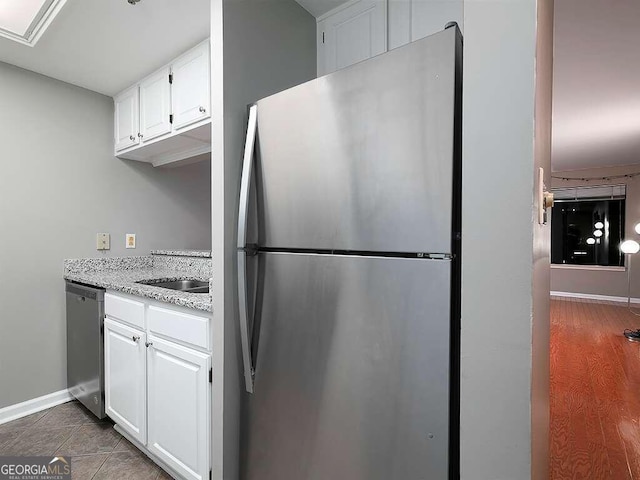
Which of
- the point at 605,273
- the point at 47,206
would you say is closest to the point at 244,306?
the point at 47,206

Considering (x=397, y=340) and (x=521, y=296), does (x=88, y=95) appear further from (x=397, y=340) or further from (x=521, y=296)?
(x=521, y=296)

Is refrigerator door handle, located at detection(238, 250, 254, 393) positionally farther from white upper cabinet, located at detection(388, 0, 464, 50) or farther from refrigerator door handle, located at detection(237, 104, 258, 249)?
white upper cabinet, located at detection(388, 0, 464, 50)

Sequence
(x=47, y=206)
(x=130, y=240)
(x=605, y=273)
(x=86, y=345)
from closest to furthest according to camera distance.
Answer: (x=86, y=345), (x=47, y=206), (x=130, y=240), (x=605, y=273)

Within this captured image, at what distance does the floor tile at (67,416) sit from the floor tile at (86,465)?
422 mm

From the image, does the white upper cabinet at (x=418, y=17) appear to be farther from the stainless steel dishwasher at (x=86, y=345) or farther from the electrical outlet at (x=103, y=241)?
the electrical outlet at (x=103, y=241)

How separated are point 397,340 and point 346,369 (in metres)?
0.21

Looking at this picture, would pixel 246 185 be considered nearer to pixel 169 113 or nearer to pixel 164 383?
pixel 164 383

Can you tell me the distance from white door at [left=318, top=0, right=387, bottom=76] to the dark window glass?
709cm

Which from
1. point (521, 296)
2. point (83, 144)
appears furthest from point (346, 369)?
point (83, 144)

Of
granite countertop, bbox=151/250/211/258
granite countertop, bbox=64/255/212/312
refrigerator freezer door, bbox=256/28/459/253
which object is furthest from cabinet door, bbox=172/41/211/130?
granite countertop, bbox=64/255/212/312

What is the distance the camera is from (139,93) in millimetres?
2379

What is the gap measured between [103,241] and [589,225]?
7.97 meters

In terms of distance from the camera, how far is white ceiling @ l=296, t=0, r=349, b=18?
1.60 metres

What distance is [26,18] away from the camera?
68.2 inches
